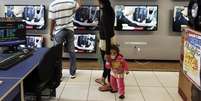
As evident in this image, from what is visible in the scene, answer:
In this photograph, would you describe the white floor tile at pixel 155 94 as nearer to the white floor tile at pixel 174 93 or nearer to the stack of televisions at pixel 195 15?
the white floor tile at pixel 174 93

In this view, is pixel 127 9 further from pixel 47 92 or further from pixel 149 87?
pixel 47 92

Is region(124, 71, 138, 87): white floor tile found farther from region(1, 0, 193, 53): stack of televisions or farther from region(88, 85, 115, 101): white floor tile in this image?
region(1, 0, 193, 53): stack of televisions

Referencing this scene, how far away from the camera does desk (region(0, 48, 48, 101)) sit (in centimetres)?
228

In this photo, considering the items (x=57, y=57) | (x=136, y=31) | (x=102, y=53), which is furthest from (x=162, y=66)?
(x=57, y=57)

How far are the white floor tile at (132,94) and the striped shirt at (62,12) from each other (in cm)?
145

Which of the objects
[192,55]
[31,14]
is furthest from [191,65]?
[31,14]

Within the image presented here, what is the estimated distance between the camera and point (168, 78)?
5.13m

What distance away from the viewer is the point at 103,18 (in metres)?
4.17

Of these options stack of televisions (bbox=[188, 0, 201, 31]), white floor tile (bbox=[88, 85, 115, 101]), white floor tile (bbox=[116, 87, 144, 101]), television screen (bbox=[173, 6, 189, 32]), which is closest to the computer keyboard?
white floor tile (bbox=[88, 85, 115, 101])

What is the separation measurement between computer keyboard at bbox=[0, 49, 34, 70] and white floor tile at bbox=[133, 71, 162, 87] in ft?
6.61

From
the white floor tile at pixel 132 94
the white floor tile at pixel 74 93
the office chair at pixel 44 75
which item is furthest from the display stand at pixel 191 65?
the office chair at pixel 44 75

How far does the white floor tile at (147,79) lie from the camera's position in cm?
477

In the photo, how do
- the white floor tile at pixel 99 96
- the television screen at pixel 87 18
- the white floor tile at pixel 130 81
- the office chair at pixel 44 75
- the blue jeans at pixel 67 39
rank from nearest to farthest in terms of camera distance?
1. the office chair at pixel 44 75
2. the white floor tile at pixel 99 96
3. the white floor tile at pixel 130 81
4. the blue jeans at pixel 67 39
5. the television screen at pixel 87 18

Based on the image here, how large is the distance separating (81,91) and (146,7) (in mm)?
2542
